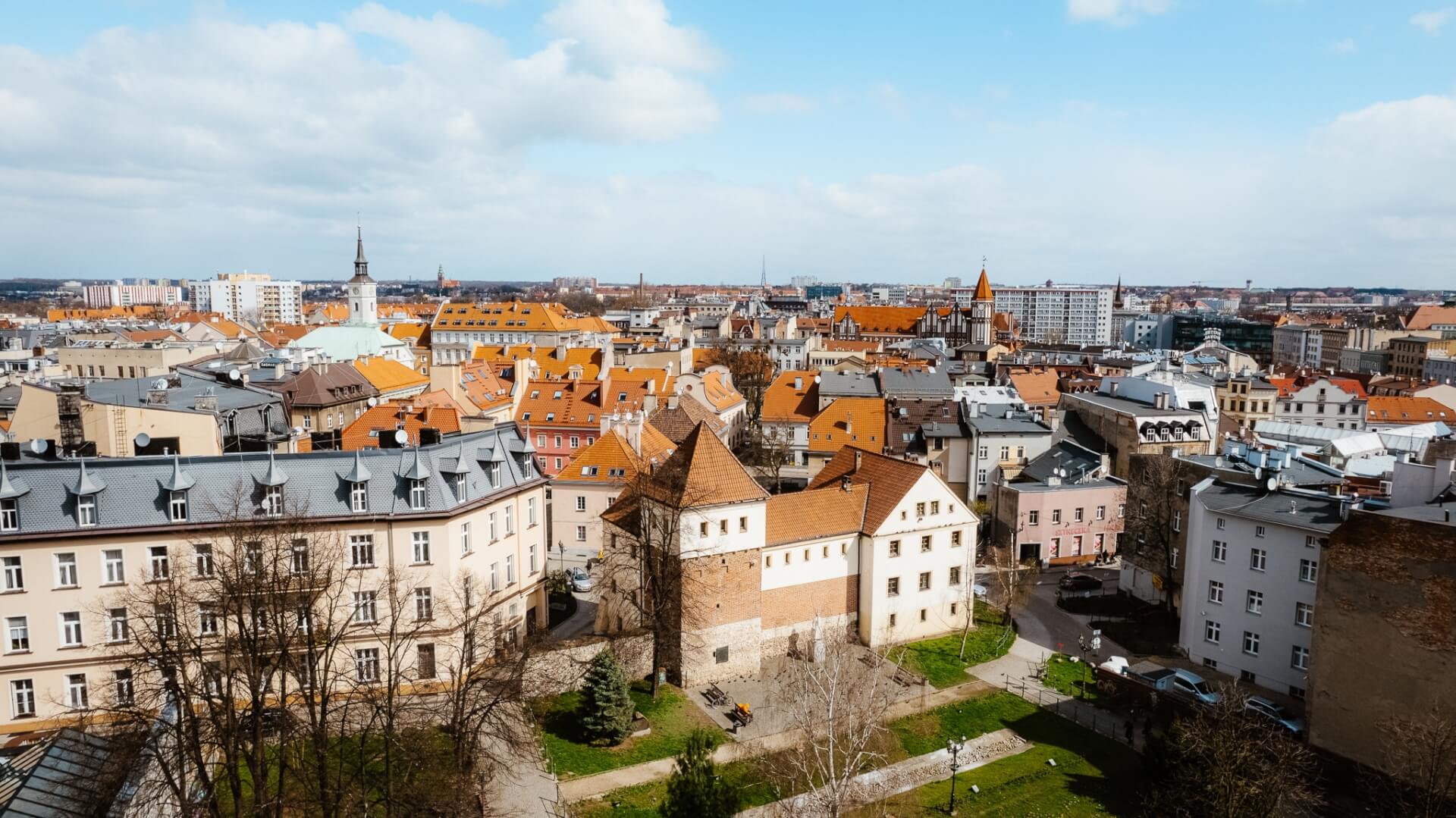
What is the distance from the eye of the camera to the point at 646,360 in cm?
10275

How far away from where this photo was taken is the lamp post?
3133 cm

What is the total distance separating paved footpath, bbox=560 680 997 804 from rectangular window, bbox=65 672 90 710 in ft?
56.1

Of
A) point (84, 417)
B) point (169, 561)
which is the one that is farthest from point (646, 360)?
point (169, 561)

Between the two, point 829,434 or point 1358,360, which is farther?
point 1358,360

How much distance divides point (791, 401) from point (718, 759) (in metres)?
51.5

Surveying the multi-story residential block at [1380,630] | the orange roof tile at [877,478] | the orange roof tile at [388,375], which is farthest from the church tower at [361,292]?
the multi-story residential block at [1380,630]

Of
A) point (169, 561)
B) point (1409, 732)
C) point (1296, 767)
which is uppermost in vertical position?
point (169, 561)

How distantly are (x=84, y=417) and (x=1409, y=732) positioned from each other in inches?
2114

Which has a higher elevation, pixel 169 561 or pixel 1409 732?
pixel 169 561

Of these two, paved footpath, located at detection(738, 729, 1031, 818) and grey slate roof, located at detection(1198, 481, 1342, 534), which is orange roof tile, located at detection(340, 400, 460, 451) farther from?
grey slate roof, located at detection(1198, 481, 1342, 534)

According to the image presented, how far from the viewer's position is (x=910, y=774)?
33.7m

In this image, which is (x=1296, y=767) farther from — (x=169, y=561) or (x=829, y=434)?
(x=829, y=434)

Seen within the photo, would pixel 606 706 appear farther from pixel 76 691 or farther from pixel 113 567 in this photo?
pixel 76 691

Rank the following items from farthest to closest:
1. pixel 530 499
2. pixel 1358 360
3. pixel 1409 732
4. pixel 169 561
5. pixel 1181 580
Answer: pixel 1358 360 < pixel 1181 580 < pixel 530 499 < pixel 169 561 < pixel 1409 732
